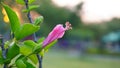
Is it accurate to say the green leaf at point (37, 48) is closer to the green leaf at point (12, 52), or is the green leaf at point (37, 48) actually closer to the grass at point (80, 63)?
the green leaf at point (12, 52)

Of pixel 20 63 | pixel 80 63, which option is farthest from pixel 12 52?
pixel 80 63

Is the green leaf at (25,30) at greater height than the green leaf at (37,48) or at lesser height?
greater

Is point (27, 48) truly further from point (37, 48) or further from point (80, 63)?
→ point (80, 63)

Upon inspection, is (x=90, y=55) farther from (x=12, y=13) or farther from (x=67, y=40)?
(x=12, y=13)

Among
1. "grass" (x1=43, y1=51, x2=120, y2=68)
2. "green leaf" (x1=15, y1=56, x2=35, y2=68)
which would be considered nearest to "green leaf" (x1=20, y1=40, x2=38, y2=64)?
"green leaf" (x1=15, y1=56, x2=35, y2=68)

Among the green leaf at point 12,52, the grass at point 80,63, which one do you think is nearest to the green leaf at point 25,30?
the green leaf at point 12,52

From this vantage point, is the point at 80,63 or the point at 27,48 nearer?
the point at 27,48

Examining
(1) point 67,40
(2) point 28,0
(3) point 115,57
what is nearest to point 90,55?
(3) point 115,57

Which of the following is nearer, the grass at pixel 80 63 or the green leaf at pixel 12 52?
the green leaf at pixel 12 52
